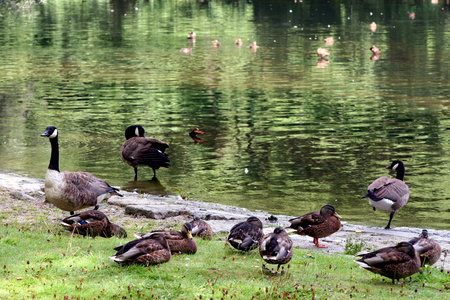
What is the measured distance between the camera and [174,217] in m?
12.2

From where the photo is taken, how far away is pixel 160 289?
7.63 meters

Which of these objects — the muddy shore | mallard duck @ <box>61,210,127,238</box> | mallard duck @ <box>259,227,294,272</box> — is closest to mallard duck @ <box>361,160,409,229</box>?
the muddy shore

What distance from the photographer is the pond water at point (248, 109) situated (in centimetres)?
1709

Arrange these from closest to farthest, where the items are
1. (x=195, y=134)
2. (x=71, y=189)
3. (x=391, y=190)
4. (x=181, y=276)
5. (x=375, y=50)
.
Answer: (x=181, y=276)
(x=71, y=189)
(x=391, y=190)
(x=195, y=134)
(x=375, y=50)

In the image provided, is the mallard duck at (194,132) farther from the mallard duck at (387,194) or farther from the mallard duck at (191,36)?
the mallard duck at (191,36)

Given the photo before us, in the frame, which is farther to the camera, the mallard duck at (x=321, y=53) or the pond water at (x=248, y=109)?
the mallard duck at (x=321, y=53)

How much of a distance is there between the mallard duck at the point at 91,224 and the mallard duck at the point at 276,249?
295 cm

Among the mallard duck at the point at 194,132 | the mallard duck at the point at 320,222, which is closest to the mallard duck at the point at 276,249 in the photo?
the mallard duck at the point at 320,222

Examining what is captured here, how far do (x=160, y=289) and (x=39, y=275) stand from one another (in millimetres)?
1606

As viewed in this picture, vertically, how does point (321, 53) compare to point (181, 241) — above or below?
above

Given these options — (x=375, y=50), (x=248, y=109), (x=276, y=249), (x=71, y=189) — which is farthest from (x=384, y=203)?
(x=375, y=50)

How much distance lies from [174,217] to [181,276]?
4175 millimetres

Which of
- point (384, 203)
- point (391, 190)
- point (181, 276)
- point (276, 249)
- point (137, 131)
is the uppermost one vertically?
point (137, 131)

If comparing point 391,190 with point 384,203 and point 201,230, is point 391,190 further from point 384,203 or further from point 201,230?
point 201,230
